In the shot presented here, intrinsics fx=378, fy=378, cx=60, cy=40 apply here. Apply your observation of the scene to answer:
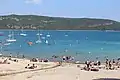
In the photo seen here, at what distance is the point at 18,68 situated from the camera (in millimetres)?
41781

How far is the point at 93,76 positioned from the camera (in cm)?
3606

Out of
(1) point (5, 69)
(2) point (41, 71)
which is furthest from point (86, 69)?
(1) point (5, 69)

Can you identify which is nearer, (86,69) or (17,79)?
(17,79)

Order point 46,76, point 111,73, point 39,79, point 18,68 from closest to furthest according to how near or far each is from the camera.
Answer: point 39,79
point 46,76
point 111,73
point 18,68

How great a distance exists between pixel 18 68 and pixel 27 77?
24.8 feet

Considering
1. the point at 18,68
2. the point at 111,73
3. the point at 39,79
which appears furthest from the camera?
the point at 18,68

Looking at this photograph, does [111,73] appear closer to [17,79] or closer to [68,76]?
[68,76]

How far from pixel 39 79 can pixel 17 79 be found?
194 cm

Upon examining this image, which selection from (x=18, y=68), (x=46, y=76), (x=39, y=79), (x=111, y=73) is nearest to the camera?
(x=39, y=79)

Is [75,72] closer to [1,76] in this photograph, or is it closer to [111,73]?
[111,73]

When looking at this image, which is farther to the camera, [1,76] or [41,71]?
[41,71]

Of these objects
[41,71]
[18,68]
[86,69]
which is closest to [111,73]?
[86,69]

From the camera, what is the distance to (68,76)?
35.7 m

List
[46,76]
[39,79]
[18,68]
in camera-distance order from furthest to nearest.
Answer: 1. [18,68]
2. [46,76]
3. [39,79]
